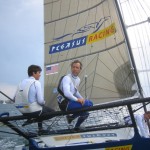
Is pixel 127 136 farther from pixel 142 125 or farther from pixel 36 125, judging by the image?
pixel 36 125

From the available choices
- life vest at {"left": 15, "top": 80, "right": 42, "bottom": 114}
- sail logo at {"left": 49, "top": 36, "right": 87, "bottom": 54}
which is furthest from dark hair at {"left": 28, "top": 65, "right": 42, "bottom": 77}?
sail logo at {"left": 49, "top": 36, "right": 87, "bottom": 54}

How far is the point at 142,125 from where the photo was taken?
15.9ft

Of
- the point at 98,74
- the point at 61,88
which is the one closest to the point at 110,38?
the point at 98,74

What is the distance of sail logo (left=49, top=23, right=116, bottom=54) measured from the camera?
7.04 meters

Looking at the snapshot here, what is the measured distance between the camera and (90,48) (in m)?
7.50

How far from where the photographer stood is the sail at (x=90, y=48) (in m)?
6.69

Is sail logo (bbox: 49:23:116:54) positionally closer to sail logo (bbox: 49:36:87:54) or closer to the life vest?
sail logo (bbox: 49:36:87:54)

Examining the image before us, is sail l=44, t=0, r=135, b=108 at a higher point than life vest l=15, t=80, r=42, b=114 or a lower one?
higher

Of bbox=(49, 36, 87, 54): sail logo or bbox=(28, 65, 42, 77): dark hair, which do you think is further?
bbox=(49, 36, 87, 54): sail logo

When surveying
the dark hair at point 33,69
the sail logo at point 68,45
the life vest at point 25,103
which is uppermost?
the sail logo at point 68,45

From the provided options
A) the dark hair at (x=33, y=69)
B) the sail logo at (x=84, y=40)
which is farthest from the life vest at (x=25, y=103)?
the sail logo at (x=84, y=40)

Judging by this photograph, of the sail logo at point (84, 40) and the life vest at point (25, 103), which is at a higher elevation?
the sail logo at point (84, 40)

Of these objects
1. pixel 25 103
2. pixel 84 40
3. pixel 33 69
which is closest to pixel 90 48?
pixel 84 40

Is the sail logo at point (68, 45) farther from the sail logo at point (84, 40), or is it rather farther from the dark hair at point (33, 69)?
the dark hair at point (33, 69)
